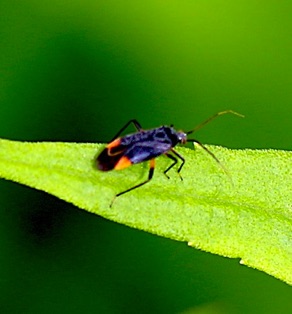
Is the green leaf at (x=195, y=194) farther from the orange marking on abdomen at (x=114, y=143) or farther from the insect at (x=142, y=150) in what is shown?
the orange marking on abdomen at (x=114, y=143)

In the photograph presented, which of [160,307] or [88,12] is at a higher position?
[88,12]

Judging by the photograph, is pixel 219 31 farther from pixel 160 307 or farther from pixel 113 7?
pixel 160 307

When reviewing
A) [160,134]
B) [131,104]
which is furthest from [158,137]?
[131,104]

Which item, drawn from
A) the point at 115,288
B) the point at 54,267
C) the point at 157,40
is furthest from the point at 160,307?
the point at 157,40

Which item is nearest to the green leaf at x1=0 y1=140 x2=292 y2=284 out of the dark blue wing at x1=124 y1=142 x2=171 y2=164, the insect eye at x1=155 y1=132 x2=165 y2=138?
the dark blue wing at x1=124 y1=142 x2=171 y2=164

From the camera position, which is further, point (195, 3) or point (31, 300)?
point (195, 3)

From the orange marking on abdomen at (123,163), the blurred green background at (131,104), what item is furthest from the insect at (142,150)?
the blurred green background at (131,104)

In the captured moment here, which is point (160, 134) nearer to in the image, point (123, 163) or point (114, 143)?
point (114, 143)

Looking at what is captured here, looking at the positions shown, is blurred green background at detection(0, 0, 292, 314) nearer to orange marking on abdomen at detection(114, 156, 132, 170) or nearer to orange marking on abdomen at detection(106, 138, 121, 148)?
orange marking on abdomen at detection(106, 138, 121, 148)
